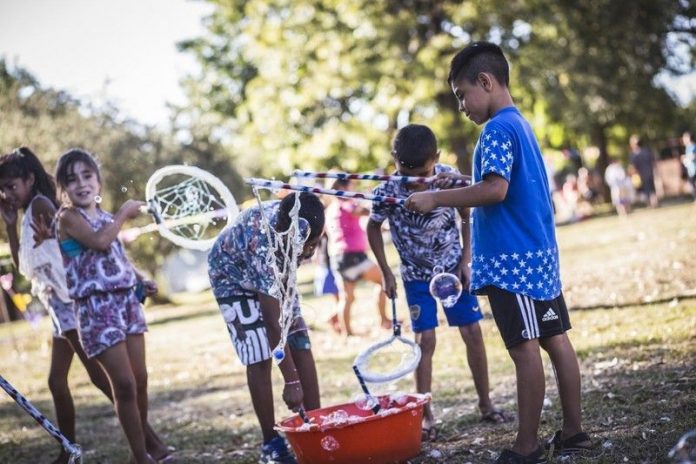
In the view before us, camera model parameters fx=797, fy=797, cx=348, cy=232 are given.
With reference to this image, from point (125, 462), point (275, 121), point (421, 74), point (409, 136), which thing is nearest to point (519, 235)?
point (409, 136)

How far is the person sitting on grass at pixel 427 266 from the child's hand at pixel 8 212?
2550 millimetres

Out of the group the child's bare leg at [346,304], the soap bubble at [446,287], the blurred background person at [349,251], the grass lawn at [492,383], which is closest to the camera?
the grass lawn at [492,383]

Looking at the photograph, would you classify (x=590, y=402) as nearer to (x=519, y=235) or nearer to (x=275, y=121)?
(x=519, y=235)

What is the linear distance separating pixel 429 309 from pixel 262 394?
116 cm

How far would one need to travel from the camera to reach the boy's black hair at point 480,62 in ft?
12.3

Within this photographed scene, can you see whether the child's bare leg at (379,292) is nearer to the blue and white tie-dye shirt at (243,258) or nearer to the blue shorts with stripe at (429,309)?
the blue shorts with stripe at (429,309)

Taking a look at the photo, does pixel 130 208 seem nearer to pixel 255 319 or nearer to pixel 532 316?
pixel 255 319

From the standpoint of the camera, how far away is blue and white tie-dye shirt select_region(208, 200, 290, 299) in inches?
173

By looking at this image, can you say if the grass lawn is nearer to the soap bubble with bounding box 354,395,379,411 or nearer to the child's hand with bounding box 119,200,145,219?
the soap bubble with bounding box 354,395,379,411

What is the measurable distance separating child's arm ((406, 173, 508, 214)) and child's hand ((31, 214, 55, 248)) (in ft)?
9.57

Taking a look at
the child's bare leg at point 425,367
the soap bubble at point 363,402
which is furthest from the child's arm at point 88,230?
the child's bare leg at point 425,367

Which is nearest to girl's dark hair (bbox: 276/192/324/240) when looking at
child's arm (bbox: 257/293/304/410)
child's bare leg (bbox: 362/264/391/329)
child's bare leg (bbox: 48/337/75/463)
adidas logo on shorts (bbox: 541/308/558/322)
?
child's arm (bbox: 257/293/304/410)

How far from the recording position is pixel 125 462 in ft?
17.7

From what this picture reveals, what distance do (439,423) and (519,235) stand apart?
192cm
